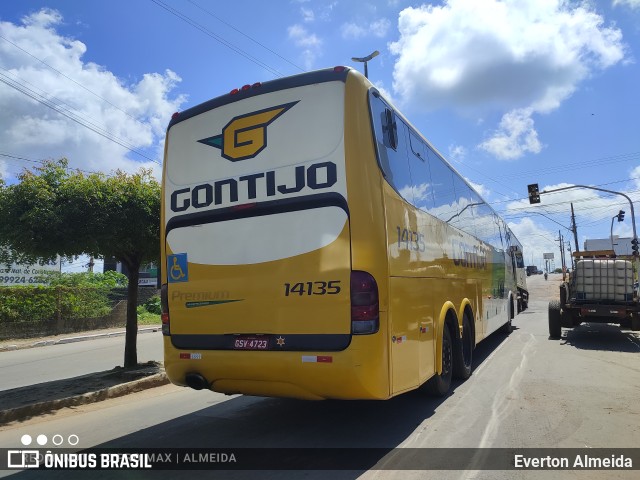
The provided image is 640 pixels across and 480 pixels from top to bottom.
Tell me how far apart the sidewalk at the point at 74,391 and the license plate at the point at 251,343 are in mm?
3935

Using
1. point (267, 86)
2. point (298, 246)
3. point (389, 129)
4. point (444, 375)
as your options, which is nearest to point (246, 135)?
point (267, 86)

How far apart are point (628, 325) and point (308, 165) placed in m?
12.6

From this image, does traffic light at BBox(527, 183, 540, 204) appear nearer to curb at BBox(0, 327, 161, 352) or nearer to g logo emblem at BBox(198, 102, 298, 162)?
curb at BBox(0, 327, 161, 352)

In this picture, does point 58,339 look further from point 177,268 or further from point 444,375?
point 444,375

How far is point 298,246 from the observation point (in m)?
4.72

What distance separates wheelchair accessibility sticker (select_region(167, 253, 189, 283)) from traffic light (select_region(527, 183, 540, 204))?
2622cm

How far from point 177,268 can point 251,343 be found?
1.41 metres

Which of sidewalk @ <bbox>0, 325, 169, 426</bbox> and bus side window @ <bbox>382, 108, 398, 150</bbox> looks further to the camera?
sidewalk @ <bbox>0, 325, 169, 426</bbox>

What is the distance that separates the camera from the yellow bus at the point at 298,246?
4.48 metres

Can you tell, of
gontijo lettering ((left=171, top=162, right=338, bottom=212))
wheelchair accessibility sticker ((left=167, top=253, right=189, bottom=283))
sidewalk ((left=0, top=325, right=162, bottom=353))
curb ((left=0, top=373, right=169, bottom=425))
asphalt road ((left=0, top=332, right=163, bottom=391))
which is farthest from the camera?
sidewalk ((left=0, top=325, right=162, bottom=353))

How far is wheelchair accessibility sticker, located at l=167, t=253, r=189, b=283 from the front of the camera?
214 inches

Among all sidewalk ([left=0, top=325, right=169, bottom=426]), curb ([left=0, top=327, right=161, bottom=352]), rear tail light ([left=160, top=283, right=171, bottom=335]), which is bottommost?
curb ([left=0, top=327, right=161, bottom=352])

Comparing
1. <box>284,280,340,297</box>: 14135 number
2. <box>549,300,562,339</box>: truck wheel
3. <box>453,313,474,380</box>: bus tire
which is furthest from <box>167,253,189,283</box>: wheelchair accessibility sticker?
<box>549,300,562,339</box>: truck wheel

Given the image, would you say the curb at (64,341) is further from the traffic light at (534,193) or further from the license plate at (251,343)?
the traffic light at (534,193)
